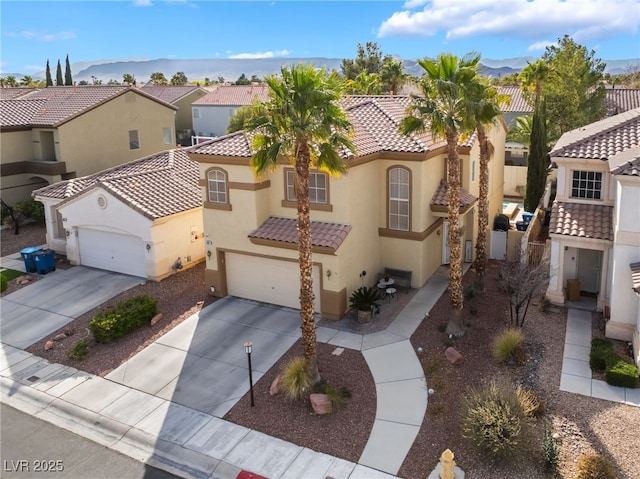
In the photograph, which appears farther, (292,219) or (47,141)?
(47,141)

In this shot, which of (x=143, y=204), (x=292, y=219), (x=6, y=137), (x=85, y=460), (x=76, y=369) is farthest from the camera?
Answer: (x=6, y=137)

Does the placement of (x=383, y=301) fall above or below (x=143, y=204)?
below

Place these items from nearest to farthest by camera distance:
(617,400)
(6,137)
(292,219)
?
(617,400) → (292,219) → (6,137)

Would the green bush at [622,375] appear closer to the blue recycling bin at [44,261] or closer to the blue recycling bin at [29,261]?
the blue recycling bin at [44,261]

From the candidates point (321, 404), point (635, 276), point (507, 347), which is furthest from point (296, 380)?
point (635, 276)

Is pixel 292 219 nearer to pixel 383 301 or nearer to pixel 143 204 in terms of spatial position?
pixel 383 301

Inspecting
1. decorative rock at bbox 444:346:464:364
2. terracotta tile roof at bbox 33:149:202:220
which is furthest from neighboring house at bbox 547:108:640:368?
terracotta tile roof at bbox 33:149:202:220

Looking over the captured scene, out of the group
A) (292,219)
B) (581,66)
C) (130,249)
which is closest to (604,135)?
(292,219)

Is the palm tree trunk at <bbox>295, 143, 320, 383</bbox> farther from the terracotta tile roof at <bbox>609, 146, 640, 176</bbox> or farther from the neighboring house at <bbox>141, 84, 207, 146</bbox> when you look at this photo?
the neighboring house at <bbox>141, 84, 207, 146</bbox>

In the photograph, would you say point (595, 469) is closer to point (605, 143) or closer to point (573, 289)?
point (573, 289)
